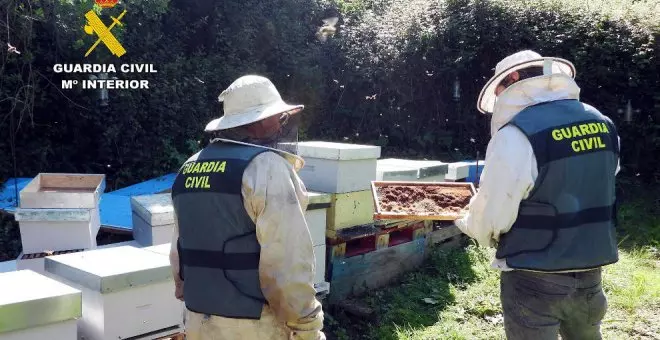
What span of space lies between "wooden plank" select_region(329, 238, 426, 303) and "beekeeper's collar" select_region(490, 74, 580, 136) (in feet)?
7.15

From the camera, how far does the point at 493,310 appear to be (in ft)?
14.0

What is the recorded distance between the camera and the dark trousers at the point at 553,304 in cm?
227

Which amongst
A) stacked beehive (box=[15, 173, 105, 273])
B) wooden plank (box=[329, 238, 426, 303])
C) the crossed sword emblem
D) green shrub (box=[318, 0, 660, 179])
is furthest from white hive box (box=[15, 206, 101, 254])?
green shrub (box=[318, 0, 660, 179])

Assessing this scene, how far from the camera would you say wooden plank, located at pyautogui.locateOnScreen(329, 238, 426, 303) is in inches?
169

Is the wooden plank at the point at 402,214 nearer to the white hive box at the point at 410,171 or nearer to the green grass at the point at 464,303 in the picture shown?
the white hive box at the point at 410,171

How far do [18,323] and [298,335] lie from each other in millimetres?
1008

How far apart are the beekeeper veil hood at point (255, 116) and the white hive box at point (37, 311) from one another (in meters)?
0.86

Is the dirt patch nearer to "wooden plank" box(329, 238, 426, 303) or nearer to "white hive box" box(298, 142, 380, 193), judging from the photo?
"white hive box" box(298, 142, 380, 193)

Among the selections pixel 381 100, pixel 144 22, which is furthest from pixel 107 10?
pixel 381 100

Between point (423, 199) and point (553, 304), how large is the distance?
1514 mm

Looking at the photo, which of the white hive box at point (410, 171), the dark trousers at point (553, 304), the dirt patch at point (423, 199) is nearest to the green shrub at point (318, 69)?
the white hive box at point (410, 171)

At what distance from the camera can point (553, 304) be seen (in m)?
2.27

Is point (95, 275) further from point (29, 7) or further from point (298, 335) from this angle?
point (29, 7)

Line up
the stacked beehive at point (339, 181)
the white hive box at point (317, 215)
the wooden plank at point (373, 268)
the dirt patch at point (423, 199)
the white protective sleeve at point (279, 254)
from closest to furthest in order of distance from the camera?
the white protective sleeve at point (279, 254), the dirt patch at point (423, 199), the white hive box at point (317, 215), the stacked beehive at point (339, 181), the wooden plank at point (373, 268)
